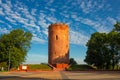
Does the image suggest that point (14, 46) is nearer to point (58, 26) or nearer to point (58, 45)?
point (58, 45)

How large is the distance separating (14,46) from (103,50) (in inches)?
878

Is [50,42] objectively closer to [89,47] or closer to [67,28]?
[67,28]

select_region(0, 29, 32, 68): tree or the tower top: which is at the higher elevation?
the tower top

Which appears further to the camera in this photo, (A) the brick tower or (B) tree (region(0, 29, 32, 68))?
(A) the brick tower

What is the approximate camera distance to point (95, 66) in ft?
246

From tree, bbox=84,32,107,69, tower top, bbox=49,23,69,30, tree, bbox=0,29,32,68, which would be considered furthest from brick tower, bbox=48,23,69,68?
tree, bbox=0,29,32,68

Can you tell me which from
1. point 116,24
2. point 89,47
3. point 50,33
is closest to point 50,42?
point 50,33

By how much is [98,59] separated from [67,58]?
52.0 ft

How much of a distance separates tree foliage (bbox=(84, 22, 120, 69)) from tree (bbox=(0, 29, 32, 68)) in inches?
636

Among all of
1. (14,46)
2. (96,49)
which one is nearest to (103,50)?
(96,49)

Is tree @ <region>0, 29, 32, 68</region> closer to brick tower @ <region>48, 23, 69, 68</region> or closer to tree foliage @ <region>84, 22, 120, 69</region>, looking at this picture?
brick tower @ <region>48, 23, 69, 68</region>

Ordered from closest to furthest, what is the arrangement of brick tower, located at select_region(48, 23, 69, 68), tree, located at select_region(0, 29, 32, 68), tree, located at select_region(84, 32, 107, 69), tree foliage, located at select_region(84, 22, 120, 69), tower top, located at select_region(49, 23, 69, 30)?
tree, located at select_region(0, 29, 32, 68), tree foliage, located at select_region(84, 22, 120, 69), tree, located at select_region(84, 32, 107, 69), brick tower, located at select_region(48, 23, 69, 68), tower top, located at select_region(49, 23, 69, 30)

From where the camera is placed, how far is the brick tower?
82438 millimetres

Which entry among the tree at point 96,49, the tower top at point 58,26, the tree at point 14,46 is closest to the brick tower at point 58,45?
the tower top at point 58,26
